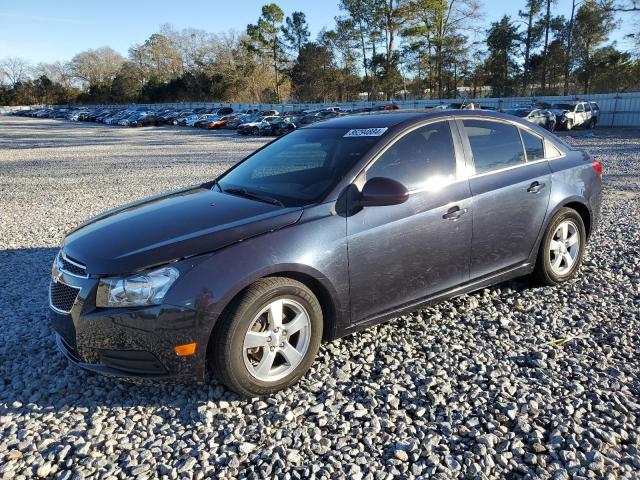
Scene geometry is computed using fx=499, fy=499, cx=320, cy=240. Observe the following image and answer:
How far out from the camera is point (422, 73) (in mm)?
56688

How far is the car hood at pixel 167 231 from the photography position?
2887 mm

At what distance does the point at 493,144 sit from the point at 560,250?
4.23 ft

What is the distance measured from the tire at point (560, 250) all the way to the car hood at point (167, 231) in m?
2.55

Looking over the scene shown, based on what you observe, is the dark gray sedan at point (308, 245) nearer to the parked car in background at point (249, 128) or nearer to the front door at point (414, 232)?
the front door at point (414, 232)

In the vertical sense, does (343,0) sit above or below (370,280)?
above

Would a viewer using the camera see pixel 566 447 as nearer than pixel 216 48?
Yes

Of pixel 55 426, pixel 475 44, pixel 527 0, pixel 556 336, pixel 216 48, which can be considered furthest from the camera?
pixel 216 48

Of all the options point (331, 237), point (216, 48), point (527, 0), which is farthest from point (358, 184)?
point (216, 48)

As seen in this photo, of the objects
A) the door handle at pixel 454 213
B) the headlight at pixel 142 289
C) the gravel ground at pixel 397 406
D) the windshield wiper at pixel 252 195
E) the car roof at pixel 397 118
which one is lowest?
the gravel ground at pixel 397 406

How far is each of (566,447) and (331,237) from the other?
1.74 meters

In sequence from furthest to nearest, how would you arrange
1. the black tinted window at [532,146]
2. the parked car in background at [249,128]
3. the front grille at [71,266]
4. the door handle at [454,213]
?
the parked car in background at [249,128], the black tinted window at [532,146], the door handle at [454,213], the front grille at [71,266]

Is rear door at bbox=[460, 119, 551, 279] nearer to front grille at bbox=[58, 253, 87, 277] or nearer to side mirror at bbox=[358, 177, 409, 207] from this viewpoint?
side mirror at bbox=[358, 177, 409, 207]

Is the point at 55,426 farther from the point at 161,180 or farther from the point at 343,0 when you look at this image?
the point at 343,0

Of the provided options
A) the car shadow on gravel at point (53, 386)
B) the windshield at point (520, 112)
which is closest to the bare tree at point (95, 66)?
the windshield at point (520, 112)
